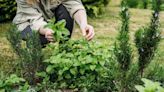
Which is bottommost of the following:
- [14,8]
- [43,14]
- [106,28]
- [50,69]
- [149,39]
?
[106,28]

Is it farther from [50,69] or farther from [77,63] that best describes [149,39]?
[50,69]

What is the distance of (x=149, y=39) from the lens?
3430 millimetres

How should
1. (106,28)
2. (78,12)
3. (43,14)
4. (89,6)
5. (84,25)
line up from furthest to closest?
(89,6) → (106,28) → (43,14) → (78,12) → (84,25)

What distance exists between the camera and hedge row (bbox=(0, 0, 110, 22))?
287 inches

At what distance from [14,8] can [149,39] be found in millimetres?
4303

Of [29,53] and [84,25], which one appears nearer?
[29,53]

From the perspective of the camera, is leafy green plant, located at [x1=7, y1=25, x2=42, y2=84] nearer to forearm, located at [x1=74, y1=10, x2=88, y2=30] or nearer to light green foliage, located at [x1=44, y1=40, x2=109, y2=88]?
light green foliage, located at [x1=44, y1=40, x2=109, y2=88]

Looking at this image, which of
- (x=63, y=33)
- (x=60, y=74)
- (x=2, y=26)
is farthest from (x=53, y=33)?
(x=2, y=26)

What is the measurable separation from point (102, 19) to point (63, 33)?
176 inches

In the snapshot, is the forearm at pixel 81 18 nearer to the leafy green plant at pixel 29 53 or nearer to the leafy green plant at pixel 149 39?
the leafy green plant at pixel 29 53

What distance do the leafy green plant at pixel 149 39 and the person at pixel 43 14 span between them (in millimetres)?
701

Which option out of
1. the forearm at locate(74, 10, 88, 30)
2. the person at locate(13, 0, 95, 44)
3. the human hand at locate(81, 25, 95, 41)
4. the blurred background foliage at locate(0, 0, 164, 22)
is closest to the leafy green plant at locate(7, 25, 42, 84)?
the person at locate(13, 0, 95, 44)

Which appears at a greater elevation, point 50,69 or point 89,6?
point 50,69

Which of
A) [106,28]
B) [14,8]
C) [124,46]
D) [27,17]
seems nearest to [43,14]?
[27,17]
